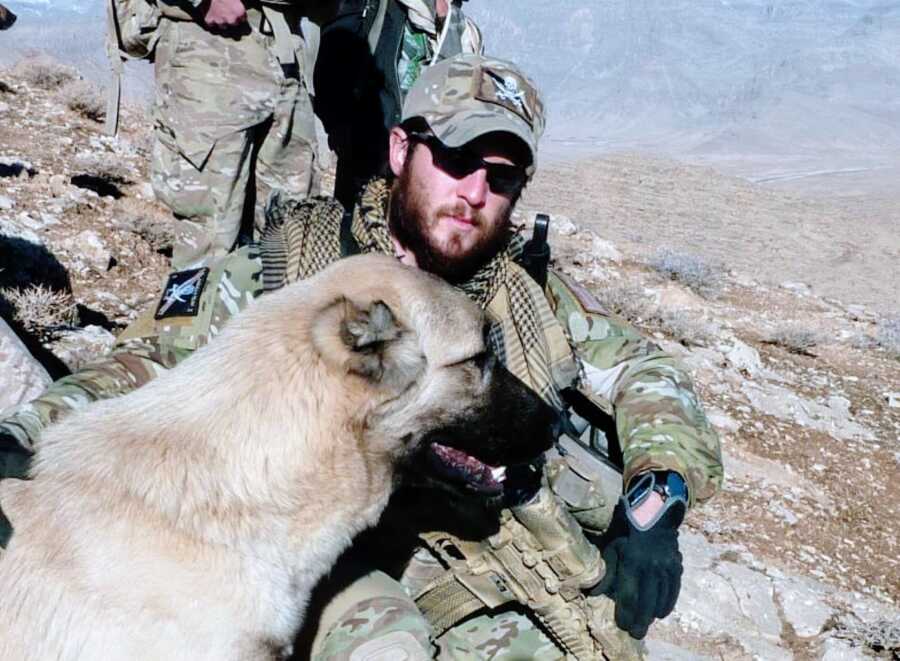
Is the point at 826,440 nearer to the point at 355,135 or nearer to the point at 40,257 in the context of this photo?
the point at 355,135

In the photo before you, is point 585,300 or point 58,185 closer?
point 585,300

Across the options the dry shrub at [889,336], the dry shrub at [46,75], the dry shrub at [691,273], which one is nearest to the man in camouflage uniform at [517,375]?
the dry shrub at [889,336]

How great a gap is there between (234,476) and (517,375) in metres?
1.03

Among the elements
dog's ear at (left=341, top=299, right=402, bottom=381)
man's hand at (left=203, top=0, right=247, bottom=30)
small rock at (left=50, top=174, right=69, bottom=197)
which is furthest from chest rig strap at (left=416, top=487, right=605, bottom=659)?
small rock at (left=50, top=174, right=69, bottom=197)

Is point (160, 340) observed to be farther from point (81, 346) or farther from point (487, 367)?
point (81, 346)

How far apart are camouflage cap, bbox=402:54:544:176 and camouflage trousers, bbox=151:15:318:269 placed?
1.86 metres

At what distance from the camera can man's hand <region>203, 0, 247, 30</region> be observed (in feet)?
15.5

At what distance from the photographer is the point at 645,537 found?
2654 mm

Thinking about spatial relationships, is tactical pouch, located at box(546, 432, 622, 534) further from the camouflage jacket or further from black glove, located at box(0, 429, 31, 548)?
black glove, located at box(0, 429, 31, 548)

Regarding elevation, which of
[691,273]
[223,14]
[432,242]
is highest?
[223,14]

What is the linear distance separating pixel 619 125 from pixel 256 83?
43.3 metres

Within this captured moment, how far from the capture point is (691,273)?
33.2 ft

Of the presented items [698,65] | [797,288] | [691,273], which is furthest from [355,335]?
[698,65]

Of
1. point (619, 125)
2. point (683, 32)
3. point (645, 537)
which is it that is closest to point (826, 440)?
point (645, 537)
